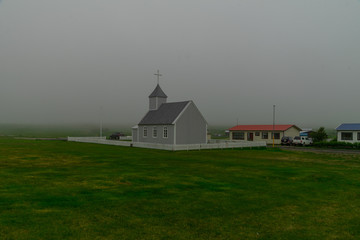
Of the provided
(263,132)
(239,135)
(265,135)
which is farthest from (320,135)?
(239,135)

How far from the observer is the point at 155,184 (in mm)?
13430

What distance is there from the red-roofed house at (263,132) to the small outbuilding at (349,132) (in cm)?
934

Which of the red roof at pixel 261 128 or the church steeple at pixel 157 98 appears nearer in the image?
the church steeple at pixel 157 98

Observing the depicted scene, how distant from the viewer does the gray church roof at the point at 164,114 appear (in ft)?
130

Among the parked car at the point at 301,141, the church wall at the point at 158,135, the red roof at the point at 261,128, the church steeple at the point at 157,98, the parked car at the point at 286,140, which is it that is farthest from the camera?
the red roof at the point at 261,128

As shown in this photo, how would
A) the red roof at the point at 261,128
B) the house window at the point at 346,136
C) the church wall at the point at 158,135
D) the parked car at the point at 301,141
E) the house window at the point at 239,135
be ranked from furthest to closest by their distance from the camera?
the house window at the point at 239,135, the red roof at the point at 261,128, the parked car at the point at 301,141, the house window at the point at 346,136, the church wall at the point at 158,135

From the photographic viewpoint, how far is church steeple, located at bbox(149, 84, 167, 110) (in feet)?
151

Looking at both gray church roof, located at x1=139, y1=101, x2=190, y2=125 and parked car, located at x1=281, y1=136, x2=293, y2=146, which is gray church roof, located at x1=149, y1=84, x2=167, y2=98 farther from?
parked car, located at x1=281, y1=136, x2=293, y2=146

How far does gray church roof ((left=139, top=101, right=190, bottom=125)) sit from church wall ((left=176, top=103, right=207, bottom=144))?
1.00 meters

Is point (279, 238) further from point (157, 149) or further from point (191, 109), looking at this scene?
point (191, 109)

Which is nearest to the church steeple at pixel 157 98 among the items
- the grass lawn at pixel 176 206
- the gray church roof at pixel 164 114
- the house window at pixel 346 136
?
the gray church roof at pixel 164 114

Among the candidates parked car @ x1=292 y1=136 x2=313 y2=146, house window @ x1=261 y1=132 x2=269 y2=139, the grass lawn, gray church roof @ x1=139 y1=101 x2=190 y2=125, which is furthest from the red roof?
the grass lawn

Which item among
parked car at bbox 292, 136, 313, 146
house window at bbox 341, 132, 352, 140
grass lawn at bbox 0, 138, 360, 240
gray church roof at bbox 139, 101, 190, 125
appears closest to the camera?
grass lawn at bbox 0, 138, 360, 240

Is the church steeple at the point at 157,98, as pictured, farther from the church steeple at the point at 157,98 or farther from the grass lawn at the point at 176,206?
the grass lawn at the point at 176,206
